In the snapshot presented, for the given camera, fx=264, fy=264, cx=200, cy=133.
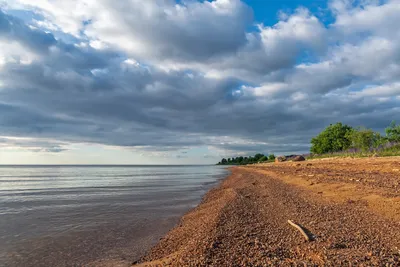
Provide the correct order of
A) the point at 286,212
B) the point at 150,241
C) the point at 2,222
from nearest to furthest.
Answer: the point at 150,241 < the point at 286,212 < the point at 2,222

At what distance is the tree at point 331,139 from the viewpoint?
A: 255 feet

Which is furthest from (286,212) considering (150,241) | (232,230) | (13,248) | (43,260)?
(13,248)

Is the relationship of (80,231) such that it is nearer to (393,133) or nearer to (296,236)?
(296,236)

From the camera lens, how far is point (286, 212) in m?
10.3

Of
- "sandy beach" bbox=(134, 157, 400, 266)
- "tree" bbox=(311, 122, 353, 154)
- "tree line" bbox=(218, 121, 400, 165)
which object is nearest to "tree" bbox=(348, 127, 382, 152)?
A: "tree line" bbox=(218, 121, 400, 165)

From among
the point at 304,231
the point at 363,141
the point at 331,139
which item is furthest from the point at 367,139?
the point at 304,231

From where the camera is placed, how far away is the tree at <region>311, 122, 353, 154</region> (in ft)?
255

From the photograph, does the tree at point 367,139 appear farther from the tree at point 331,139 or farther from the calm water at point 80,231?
the calm water at point 80,231

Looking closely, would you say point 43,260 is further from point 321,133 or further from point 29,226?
point 321,133

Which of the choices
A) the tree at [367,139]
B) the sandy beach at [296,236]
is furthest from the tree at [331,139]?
the sandy beach at [296,236]

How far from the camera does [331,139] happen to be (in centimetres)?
8106

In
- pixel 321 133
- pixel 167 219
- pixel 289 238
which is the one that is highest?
pixel 321 133

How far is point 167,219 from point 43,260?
591 centimetres

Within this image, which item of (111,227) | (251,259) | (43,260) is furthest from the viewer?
(111,227)
